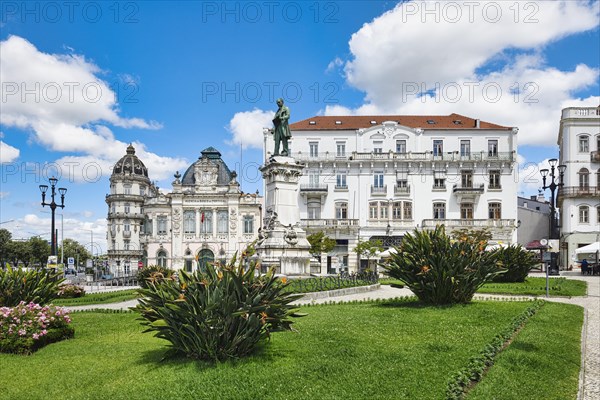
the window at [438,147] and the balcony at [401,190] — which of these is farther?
the window at [438,147]

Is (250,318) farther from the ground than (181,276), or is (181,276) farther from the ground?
(181,276)

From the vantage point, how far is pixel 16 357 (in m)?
10.1

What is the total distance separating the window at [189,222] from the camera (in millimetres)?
64188

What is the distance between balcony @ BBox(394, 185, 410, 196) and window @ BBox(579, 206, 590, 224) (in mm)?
15744

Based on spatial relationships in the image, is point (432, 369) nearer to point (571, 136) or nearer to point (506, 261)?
point (506, 261)

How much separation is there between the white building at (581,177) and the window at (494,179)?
569 centimetres

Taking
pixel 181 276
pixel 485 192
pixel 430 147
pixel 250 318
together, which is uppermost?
pixel 430 147

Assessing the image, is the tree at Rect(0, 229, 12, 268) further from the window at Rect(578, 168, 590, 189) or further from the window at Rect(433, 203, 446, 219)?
the window at Rect(578, 168, 590, 189)

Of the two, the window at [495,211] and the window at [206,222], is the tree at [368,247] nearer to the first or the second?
the window at [495,211]

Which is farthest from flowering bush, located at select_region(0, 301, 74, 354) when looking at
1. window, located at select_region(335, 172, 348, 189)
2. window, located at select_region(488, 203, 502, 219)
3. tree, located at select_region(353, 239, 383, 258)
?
window, located at select_region(488, 203, 502, 219)

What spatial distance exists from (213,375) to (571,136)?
4836 cm

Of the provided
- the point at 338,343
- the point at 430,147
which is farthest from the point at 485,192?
the point at 338,343

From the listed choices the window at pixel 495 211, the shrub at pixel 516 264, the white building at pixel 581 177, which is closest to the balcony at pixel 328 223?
the window at pixel 495 211

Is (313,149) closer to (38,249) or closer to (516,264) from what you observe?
(516,264)
